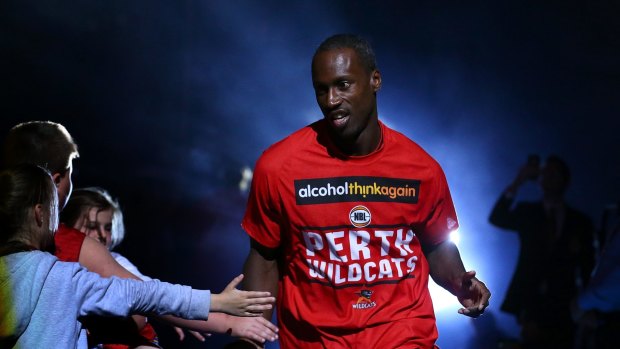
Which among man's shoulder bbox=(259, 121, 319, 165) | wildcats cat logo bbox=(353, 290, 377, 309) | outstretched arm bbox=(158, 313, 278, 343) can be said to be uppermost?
man's shoulder bbox=(259, 121, 319, 165)

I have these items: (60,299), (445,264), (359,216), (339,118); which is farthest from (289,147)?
(60,299)

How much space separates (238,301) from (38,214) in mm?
697

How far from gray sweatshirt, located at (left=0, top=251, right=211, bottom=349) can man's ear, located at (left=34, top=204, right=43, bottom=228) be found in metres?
0.10

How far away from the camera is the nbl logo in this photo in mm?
2783

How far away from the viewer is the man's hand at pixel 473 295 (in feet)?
8.73

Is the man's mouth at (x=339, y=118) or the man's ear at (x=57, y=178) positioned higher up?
the man's mouth at (x=339, y=118)

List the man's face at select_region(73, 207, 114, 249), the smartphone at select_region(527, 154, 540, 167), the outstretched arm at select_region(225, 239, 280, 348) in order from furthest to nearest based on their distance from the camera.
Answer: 1. the smartphone at select_region(527, 154, 540, 167)
2. the man's face at select_region(73, 207, 114, 249)
3. the outstretched arm at select_region(225, 239, 280, 348)

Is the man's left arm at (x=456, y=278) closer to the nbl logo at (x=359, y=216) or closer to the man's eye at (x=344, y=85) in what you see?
the nbl logo at (x=359, y=216)

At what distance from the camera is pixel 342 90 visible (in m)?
2.81

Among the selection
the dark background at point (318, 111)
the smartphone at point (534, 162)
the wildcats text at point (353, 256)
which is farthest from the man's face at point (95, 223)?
the smartphone at point (534, 162)

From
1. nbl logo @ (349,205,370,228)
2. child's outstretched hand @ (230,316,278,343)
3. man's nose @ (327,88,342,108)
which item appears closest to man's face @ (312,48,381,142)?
man's nose @ (327,88,342,108)

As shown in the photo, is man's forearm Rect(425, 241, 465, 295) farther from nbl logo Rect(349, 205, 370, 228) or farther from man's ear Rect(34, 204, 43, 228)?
man's ear Rect(34, 204, 43, 228)

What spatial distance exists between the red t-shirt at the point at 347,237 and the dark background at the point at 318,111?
116 inches

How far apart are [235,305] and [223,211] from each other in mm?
3540
